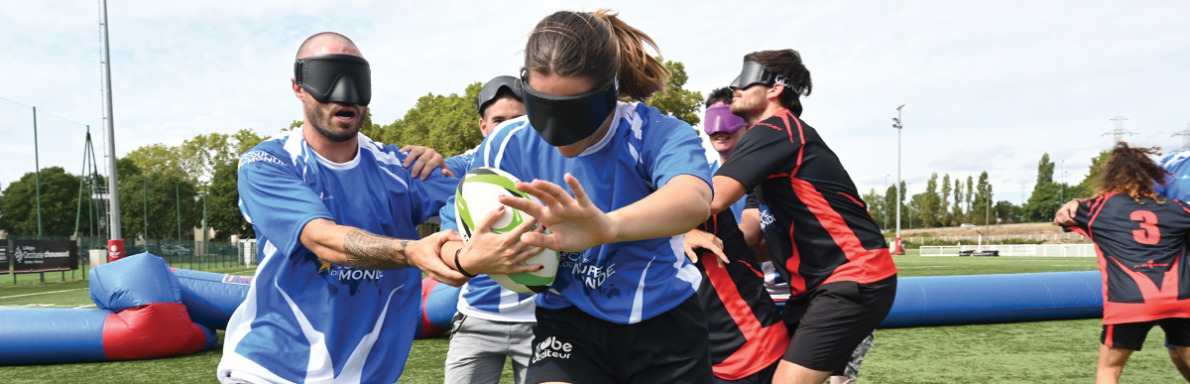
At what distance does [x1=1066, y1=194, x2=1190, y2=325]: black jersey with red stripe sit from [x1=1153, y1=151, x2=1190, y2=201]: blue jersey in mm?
380

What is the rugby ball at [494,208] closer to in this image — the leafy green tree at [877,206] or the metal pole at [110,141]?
the metal pole at [110,141]

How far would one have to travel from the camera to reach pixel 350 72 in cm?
296

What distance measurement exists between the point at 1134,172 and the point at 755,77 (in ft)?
10.9

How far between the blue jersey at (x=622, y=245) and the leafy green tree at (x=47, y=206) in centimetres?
3676

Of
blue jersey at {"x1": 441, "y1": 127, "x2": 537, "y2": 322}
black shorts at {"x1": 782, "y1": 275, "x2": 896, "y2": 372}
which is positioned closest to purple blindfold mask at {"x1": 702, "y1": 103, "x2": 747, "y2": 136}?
black shorts at {"x1": 782, "y1": 275, "x2": 896, "y2": 372}

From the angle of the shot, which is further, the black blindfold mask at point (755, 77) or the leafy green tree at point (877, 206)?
the leafy green tree at point (877, 206)

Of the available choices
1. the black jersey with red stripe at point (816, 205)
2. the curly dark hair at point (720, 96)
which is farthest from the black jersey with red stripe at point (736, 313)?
the curly dark hair at point (720, 96)

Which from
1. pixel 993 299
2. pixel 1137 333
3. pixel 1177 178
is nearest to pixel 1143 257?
pixel 1137 333

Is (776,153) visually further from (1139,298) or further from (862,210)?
(1139,298)

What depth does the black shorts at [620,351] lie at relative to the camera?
2.49 meters

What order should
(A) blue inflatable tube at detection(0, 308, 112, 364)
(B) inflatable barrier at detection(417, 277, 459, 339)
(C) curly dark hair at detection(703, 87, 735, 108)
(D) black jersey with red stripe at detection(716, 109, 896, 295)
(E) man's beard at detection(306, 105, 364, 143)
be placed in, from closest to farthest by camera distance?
(E) man's beard at detection(306, 105, 364, 143), (D) black jersey with red stripe at detection(716, 109, 896, 295), (C) curly dark hair at detection(703, 87, 735, 108), (A) blue inflatable tube at detection(0, 308, 112, 364), (B) inflatable barrier at detection(417, 277, 459, 339)

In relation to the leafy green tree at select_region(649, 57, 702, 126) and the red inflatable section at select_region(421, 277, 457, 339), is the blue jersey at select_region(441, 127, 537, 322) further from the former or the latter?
the leafy green tree at select_region(649, 57, 702, 126)

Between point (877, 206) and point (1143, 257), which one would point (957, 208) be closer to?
point (877, 206)

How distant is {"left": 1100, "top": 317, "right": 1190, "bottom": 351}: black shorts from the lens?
506 centimetres
